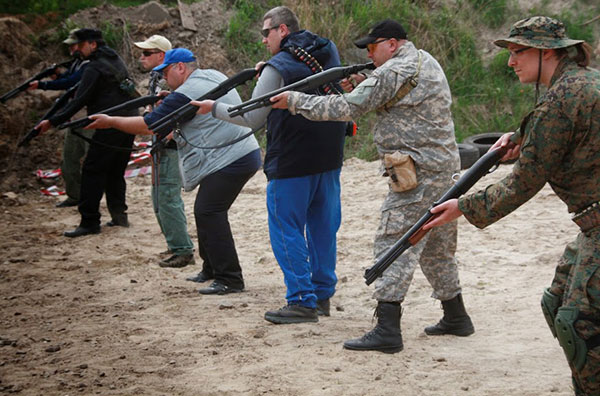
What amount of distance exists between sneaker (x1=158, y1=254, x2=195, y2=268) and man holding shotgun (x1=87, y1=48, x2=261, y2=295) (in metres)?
1.11

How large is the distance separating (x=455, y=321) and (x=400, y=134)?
1.35 meters

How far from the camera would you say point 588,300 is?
10.4 feet

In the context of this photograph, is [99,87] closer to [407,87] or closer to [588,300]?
[407,87]

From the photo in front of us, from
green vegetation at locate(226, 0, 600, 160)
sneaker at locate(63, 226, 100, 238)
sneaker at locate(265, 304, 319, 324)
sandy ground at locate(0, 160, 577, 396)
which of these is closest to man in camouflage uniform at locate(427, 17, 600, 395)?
sandy ground at locate(0, 160, 577, 396)

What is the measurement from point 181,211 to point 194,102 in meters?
1.93

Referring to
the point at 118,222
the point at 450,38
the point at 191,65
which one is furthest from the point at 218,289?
the point at 450,38

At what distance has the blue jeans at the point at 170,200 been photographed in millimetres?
7168

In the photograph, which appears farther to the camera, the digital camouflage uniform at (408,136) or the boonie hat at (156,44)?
the boonie hat at (156,44)

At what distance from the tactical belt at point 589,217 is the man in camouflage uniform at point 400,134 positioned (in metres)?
1.50

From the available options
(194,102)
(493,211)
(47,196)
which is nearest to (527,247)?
(194,102)

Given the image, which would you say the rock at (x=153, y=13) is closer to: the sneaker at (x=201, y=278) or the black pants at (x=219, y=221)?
the sneaker at (x=201, y=278)

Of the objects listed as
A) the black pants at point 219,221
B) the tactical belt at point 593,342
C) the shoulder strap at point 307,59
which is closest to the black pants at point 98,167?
the black pants at point 219,221

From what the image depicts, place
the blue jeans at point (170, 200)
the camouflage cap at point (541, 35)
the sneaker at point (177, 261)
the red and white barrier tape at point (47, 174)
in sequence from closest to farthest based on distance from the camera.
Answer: the camouflage cap at point (541, 35), the blue jeans at point (170, 200), the sneaker at point (177, 261), the red and white barrier tape at point (47, 174)

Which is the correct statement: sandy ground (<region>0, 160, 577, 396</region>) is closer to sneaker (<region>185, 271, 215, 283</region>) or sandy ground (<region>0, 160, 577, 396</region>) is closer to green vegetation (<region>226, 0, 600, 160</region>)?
sneaker (<region>185, 271, 215, 283</region>)
